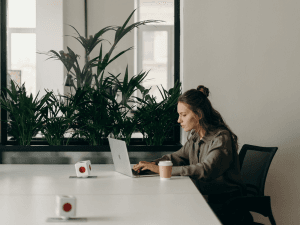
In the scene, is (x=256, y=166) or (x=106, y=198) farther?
(x=256, y=166)

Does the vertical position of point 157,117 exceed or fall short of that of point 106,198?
it exceeds it

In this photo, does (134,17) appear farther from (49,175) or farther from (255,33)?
(49,175)

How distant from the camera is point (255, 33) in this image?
313 centimetres

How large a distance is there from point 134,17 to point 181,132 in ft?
4.16

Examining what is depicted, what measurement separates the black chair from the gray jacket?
15 centimetres

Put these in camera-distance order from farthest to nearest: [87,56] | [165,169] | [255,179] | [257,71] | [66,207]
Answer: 1. [87,56]
2. [257,71]
3. [255,179]
4. [165,169]
5. [66,207]

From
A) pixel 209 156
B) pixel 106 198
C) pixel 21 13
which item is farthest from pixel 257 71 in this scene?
pixel 21 13

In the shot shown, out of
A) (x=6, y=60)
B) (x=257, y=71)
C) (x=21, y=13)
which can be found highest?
(x=21, y=13)

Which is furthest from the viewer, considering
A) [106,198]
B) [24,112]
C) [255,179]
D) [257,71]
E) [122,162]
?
[257,71]

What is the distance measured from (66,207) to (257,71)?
94.3 inches

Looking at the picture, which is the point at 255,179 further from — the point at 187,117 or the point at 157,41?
the point at 157,41

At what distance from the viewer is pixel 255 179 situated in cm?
235

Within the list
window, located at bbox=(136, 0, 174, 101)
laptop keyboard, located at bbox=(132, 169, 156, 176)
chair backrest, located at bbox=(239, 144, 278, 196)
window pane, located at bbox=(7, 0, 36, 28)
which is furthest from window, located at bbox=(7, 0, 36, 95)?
chair backrest, located at bbox=(239, 144, 278, 196)

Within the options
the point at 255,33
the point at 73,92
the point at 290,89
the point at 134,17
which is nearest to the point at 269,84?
the point at 290,89
